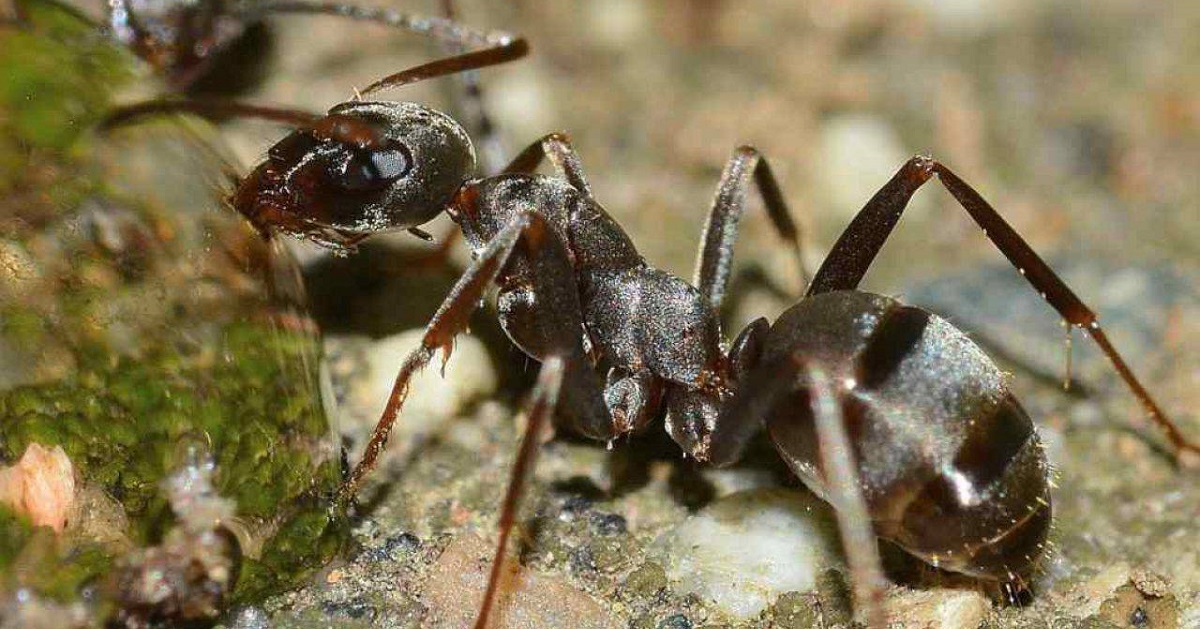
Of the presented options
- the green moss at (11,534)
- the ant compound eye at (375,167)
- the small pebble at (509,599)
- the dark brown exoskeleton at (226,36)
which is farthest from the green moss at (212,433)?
the dark brown exoskeleton at (226,36)

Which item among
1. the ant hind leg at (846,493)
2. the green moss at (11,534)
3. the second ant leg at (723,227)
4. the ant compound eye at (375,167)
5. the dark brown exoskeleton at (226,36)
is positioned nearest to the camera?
the green moss at (11,534)

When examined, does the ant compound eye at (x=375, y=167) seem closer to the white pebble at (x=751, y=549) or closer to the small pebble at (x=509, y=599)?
the small pebble at (x=509, y=599)

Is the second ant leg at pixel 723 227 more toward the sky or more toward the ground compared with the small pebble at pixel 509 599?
more toward the sky

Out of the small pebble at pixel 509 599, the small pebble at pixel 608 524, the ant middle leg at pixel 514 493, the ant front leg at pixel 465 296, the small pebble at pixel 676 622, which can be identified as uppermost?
the ant front leg at pixel 465 296

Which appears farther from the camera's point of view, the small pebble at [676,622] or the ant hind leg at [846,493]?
the small pebble at [676,622]

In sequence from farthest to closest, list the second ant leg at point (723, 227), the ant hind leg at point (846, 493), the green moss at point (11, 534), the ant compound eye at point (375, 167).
A: the second ant leg at point (723, 227), the ant compound eye at point (375, 167), the ant hind leg at point (846, 493), the green moss at point (11, 534)

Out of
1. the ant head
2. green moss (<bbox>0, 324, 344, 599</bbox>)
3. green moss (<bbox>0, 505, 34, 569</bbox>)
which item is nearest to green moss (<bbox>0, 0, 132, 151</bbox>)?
the ant head

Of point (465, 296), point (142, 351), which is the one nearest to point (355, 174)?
point (465, 296)
